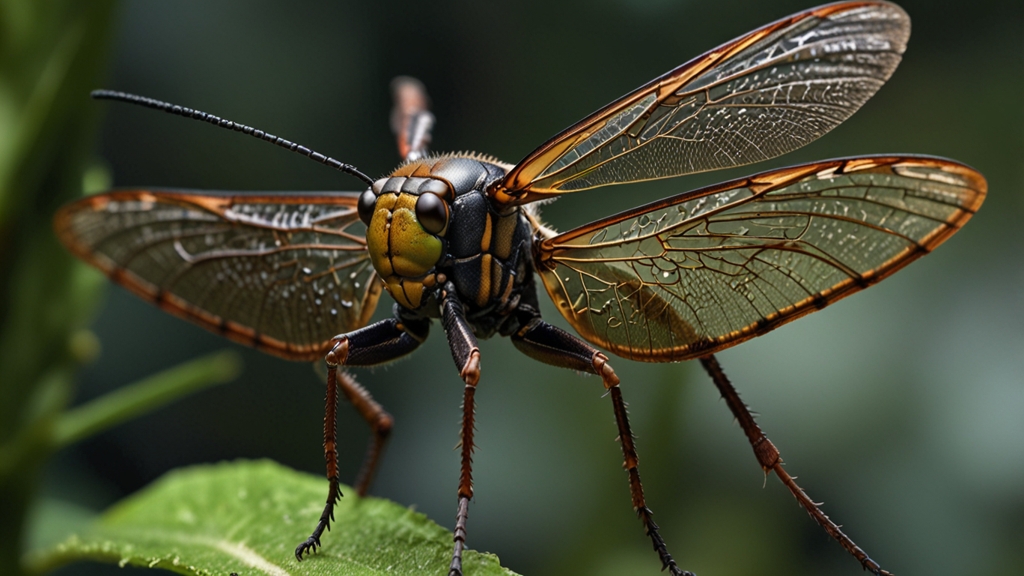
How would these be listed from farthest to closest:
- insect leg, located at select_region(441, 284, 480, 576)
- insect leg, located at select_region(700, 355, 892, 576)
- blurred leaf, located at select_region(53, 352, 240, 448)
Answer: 1. blurred leaf, located at select_region(53, 352, 240, 448)
2. insect leg, located at select_region(700, 355, 892, 576)
3. insect leg, located at select_region(441, 284, 480, 576)

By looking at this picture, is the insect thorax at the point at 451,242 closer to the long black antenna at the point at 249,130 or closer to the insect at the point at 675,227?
the insect at the point at 675,227

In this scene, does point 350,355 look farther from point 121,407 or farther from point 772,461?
point 772,461

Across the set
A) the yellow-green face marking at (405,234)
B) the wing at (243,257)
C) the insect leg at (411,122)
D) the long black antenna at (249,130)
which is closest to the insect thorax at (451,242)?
the yellow-green face marking at (405,234)

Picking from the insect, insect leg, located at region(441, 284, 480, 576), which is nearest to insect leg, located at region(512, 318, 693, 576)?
the insect

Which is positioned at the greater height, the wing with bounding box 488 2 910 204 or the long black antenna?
the wing with bounding box 488 2 910 204

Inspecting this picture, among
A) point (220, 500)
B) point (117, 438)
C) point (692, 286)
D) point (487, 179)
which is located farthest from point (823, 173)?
point (117, 438)

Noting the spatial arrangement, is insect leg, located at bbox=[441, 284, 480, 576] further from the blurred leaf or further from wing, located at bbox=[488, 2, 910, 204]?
the blurred leaf

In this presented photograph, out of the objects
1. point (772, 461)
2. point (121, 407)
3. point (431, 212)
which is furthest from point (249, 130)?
point (772, 461)
